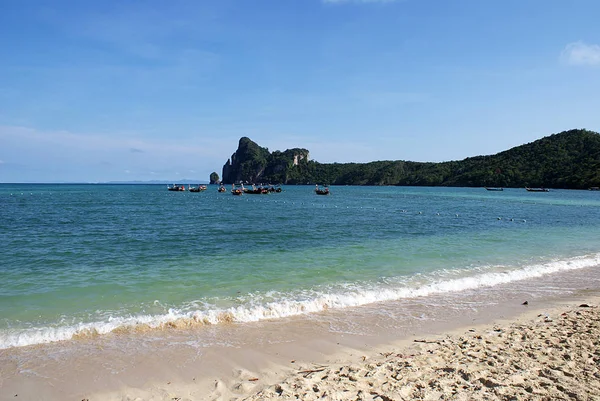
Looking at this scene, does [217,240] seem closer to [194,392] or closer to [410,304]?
[410,304]

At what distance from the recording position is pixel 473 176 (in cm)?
15975

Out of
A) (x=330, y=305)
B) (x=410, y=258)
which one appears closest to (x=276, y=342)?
(x=330, y=305)

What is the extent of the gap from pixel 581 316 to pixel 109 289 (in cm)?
1189

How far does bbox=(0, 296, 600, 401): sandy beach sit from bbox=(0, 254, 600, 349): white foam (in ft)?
3.02

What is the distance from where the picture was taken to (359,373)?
552cm

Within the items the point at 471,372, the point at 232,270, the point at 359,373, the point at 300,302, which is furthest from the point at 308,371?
the point at 232,270

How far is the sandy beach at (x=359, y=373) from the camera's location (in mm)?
4914

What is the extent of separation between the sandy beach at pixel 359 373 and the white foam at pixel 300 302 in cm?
92

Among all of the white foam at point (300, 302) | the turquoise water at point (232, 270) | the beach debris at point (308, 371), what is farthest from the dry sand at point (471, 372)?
the turquoise water at point (232, 270)

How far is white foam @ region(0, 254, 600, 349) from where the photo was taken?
757cm

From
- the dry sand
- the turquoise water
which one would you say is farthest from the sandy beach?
the turquoise water

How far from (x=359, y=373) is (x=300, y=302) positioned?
4015 mm

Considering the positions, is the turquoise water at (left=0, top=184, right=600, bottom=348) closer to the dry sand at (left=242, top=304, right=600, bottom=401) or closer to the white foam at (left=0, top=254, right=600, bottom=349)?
the white foam at (left=0, top=254, right=600, bottom=349)

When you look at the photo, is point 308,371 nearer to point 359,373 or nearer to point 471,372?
point 359,373
